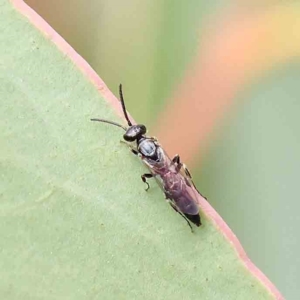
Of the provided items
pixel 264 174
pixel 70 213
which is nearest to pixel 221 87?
pixel 264 174

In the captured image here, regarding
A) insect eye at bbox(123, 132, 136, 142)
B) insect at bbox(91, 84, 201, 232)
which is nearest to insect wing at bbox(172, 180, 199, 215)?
insect at bbox(91, 84, 201, 232)

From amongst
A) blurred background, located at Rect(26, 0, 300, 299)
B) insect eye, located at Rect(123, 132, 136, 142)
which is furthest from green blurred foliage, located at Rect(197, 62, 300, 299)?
insect eye, located at Rect(123, 132, 136, 142)

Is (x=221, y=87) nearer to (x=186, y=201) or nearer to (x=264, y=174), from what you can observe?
(x=264, y=174)

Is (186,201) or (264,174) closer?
(186,201)

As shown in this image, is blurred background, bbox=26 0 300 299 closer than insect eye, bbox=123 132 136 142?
No

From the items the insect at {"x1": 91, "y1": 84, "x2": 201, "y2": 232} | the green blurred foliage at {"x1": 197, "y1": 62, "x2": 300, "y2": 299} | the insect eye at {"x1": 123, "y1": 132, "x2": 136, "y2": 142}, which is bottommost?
the green blurred foliage at {"x1": 197, "y1": 62, "x2": 300, "y2": 299}

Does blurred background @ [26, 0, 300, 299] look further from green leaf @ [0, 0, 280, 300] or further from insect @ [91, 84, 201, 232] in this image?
green leaf @ [0, 0, 280, 300]

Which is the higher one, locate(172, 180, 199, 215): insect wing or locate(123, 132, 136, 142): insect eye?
locate(123, 132, 136, 142): insect eye
